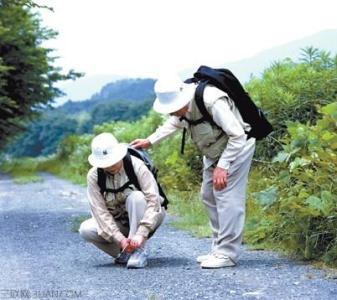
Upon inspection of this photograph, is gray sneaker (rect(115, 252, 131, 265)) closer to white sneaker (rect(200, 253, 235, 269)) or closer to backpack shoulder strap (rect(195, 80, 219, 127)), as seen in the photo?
white sneaker (rect(200, 253, 235, 269))

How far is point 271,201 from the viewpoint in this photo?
819 cm

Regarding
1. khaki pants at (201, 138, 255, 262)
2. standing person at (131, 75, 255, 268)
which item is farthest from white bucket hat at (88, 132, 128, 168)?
khaki pants at (201, 138, 255, 262)

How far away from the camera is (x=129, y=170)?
7.48 m

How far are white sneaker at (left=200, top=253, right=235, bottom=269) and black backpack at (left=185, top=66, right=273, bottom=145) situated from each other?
110 cm

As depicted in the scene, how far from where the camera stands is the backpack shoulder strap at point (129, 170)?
7441 millimetres

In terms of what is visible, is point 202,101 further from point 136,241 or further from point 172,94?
point 136,241

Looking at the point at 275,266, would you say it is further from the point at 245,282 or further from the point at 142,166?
the point at 142,166

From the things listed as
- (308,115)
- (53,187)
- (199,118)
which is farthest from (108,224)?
(53,187)

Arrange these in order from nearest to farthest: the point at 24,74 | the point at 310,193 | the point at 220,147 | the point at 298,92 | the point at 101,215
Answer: the point at 220,147, the point at 101,215, the point at 310,193, the point at 298,92, the point at 24,74

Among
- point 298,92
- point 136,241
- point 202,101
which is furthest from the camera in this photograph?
point 298,92

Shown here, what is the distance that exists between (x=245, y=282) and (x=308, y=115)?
5.23 metres

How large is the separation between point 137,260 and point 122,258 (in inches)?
14.0

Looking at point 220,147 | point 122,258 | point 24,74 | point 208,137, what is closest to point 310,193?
point 220,147

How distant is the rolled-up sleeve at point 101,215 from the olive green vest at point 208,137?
1.01 meters
